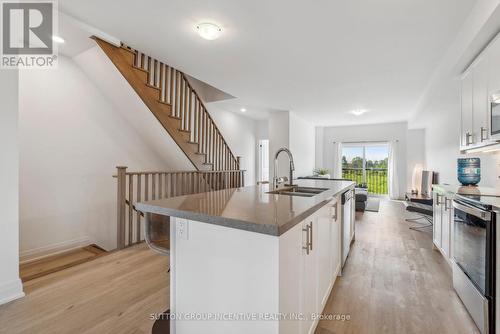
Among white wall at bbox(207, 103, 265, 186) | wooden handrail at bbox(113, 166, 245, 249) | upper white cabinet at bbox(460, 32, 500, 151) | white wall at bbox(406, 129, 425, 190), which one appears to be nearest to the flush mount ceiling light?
wooden handrail at bbox(113, 166, 245, 249)

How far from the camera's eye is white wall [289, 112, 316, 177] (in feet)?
20.3

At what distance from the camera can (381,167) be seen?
7918 mm

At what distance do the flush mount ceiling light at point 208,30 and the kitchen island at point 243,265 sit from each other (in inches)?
71.1

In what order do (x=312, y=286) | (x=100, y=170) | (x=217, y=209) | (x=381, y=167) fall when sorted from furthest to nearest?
1. (x=381, y=167)
2. (x=100, y=170)
3. (x=312, y=286)
4. (x=217, y=209)

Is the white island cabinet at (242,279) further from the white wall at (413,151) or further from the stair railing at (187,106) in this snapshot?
the white wall at (413,151)

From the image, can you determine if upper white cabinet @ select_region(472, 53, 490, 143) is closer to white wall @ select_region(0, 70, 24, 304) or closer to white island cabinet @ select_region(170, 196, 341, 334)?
white island cabinet @ select_region(170, 196, 341, 334)

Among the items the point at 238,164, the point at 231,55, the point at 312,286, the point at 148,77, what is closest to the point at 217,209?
the point at 312,286

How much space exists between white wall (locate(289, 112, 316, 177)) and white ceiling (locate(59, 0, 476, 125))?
2.05 meters

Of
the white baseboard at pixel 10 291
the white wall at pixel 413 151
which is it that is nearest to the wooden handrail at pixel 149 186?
the white baseboard at pixel 10 291

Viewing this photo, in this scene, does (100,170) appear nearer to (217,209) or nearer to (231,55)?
(231,55)

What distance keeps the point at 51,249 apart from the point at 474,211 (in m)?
4.75

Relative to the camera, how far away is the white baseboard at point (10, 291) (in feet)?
6.01

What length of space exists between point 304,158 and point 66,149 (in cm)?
579

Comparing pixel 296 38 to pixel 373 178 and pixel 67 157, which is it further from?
pixel 373 178
